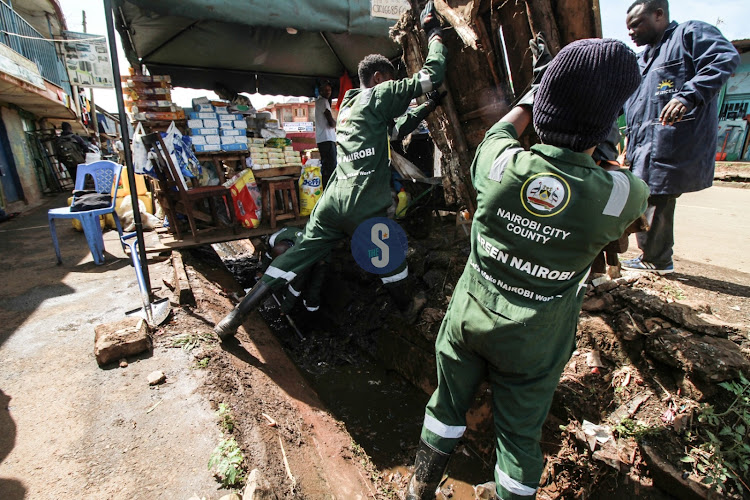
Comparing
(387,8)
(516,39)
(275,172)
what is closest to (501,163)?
(516,39)

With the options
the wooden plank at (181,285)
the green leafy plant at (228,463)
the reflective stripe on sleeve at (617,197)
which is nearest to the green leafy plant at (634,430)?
the reflective stripe on sleeve at (617,197)

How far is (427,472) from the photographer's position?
1.69 metres

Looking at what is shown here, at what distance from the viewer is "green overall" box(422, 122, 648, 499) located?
48.8 inches

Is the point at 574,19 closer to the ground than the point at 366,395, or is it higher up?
higher up

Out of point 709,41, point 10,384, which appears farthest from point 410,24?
point 10,384

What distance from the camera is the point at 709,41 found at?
2410 mm

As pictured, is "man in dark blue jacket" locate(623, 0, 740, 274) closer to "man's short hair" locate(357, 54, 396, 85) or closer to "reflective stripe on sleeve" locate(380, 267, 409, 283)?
"man's short hair" locate(357, 54, 396, 85)

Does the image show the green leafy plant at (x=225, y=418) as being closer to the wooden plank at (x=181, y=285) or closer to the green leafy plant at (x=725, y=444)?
the wooden plank at (x=181, y=285)

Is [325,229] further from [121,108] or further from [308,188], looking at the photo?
[308,188]

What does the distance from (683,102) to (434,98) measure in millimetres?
1644

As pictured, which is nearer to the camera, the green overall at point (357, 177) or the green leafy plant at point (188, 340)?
the green leafy plant at point (188, 340)

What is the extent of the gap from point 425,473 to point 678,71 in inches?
124

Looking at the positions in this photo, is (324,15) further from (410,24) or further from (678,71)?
(678,71)

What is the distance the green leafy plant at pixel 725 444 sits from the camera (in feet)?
5.53
